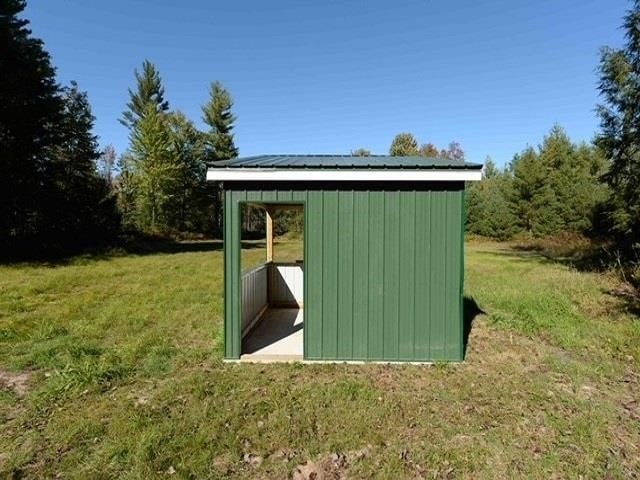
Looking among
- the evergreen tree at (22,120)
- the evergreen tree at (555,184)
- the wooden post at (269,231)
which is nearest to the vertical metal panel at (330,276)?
the wooden post at (269,231)

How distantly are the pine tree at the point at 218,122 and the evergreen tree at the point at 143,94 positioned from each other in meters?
4.02

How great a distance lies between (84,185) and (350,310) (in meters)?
16.7

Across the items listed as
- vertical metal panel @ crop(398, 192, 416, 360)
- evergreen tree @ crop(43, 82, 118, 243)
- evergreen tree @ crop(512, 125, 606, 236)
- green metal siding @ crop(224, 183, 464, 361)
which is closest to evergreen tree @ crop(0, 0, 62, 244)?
evergreen tree @ crop(43, 82, 118, 243)

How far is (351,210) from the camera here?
4.65 m

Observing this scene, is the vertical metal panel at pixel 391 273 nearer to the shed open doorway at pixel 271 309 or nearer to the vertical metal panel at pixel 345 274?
the vertical metal panel at pixel 345 274

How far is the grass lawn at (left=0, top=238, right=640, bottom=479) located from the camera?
9.15 feet

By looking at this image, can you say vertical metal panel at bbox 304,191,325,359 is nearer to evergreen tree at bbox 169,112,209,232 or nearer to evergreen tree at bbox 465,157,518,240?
evergreen tree at bbox 169,112,209,232

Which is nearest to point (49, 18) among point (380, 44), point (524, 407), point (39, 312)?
point (39, 312)

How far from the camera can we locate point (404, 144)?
2977 cm

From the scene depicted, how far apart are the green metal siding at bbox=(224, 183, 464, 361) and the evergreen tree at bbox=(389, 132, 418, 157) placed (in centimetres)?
2601

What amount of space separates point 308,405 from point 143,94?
104 ft

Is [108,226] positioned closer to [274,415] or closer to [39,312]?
[39,312]

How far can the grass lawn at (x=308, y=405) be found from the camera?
279 cm

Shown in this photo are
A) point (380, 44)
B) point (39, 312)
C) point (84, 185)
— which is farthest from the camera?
point (84, 185)
